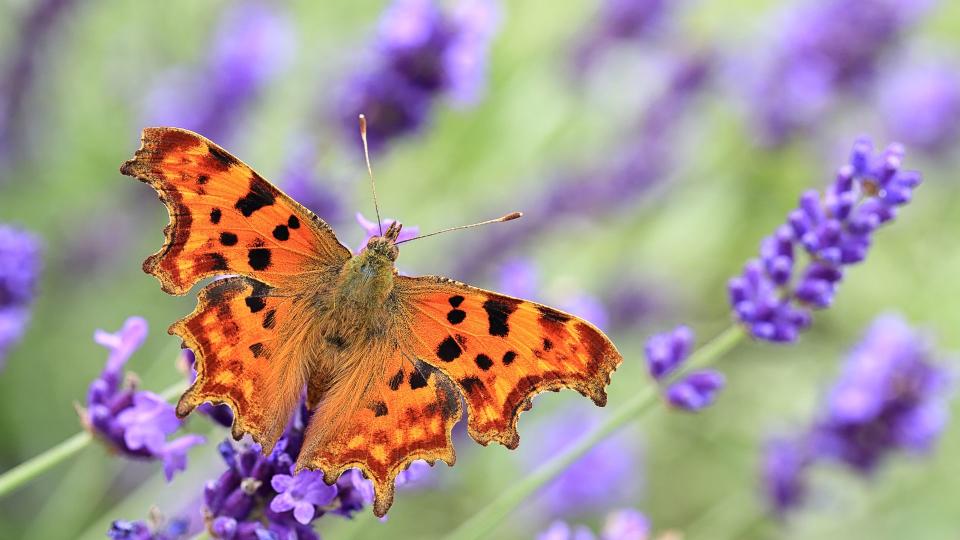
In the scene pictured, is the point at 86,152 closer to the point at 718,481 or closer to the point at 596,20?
the point at 596,20

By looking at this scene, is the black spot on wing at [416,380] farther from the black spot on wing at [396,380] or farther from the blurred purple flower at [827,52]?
the blurred purple flower at [827,52]

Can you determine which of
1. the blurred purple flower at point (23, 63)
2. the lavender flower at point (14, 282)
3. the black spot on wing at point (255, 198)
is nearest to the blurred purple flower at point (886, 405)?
the black spot on wing at point (255, 198)

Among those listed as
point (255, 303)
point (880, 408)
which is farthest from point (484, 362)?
point (880, 408)

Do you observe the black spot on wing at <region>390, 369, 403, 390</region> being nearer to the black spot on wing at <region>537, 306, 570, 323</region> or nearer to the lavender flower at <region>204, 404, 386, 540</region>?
the lavender flower at <region>204, 404, 386, 540</region>

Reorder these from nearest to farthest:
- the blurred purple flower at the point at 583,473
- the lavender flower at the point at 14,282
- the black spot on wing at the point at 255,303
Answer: the black spot on wing at the point at 255,303, the lavender flower at the point at 14,282, the blurred purple flower at the point at 583,473

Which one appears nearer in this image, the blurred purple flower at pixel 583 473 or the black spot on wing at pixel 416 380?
the black spot on wing at pixel 416 380

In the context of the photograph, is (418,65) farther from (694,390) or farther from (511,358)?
(511,358)

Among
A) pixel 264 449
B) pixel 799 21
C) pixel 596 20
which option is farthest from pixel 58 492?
pixel 799 21
